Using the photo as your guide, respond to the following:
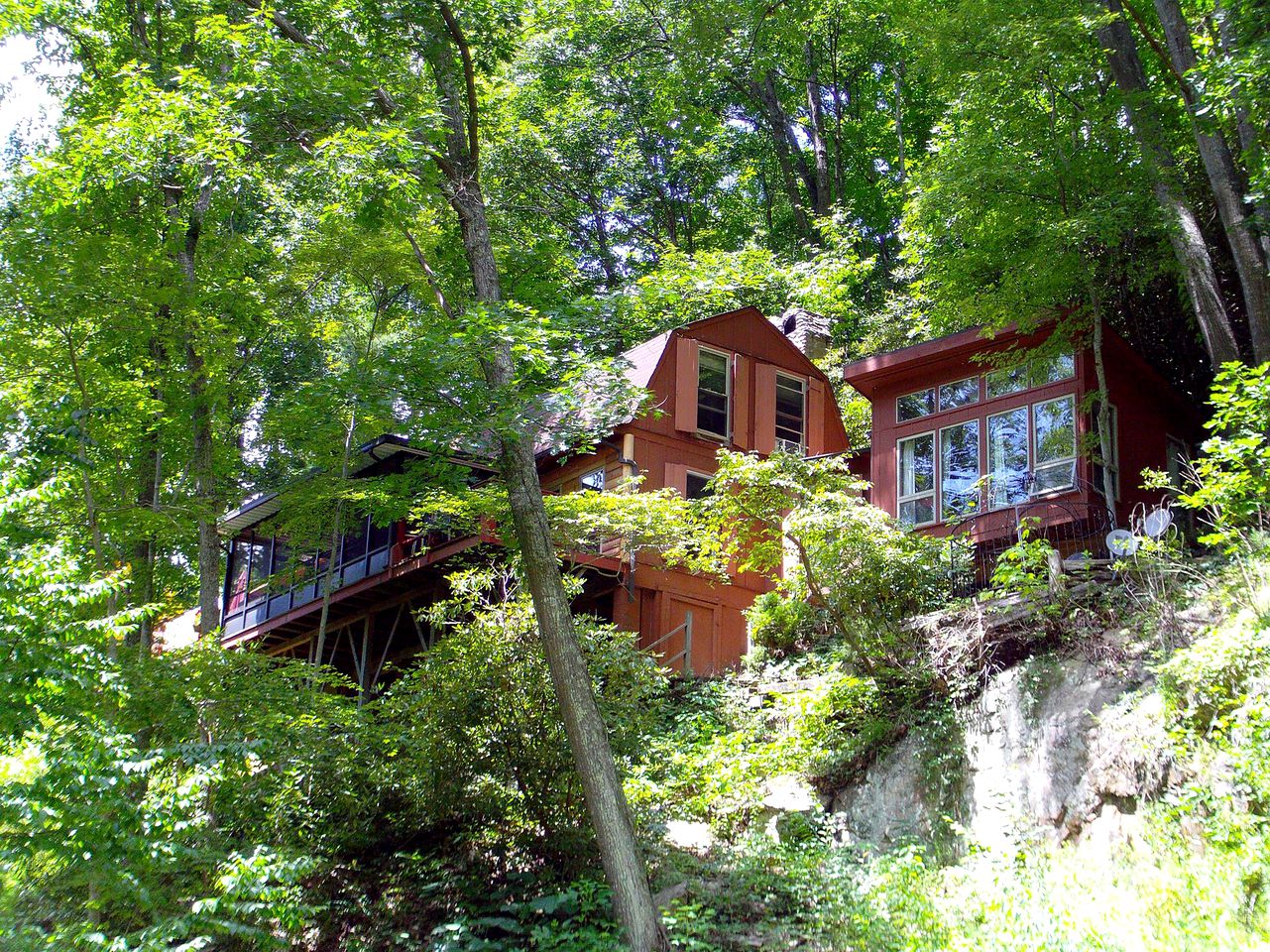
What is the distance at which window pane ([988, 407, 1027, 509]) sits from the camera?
1689 cm

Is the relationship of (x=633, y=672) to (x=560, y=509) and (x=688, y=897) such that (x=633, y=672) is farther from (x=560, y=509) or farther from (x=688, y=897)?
(x=560, y=509)

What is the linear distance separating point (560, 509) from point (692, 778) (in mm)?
4990

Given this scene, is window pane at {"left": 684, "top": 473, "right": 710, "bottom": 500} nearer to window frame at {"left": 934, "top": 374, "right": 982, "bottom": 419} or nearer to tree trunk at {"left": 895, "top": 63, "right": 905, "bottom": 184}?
window frame at {"left": 934, "top": 374, "right": 982, "bottom": 419}

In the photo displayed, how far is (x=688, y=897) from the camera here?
34.5 ft

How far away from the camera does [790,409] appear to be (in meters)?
23.4

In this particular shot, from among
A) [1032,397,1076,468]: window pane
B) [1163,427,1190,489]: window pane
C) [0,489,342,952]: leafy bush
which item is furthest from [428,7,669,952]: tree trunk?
[1163,427,1190,489]: window pane

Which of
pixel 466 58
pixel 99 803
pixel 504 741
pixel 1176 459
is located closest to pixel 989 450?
pixel 1176 459

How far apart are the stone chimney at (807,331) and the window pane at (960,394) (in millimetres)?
7075

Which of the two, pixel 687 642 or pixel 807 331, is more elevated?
pixel 807 331

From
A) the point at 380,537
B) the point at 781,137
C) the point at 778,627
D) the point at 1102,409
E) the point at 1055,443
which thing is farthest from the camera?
the point at 781,137

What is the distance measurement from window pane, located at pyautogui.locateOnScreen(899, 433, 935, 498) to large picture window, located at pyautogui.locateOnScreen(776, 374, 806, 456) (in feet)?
14.3

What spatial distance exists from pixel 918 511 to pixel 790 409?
19.0 ft

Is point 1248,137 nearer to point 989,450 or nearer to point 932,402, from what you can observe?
point 989,450

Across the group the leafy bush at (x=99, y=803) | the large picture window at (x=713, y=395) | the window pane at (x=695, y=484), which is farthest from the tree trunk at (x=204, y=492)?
the large picture window at (x=713, y=395)
